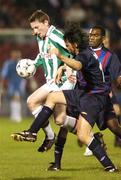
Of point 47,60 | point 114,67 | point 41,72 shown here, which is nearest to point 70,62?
point 114,67

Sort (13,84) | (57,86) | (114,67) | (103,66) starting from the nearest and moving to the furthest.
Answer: (103,66)
(114,67)
(57,86)
(13,84)

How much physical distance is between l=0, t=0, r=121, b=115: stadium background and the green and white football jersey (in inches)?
565

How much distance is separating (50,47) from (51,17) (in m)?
17.8

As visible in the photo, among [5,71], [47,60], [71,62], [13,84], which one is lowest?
[13,84]

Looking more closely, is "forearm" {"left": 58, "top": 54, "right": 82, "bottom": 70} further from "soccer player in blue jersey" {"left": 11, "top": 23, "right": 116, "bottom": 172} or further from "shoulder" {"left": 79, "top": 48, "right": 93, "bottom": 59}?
"shoulder" {"left": 79, "top": 48, "right": 93, "bottom": 59}

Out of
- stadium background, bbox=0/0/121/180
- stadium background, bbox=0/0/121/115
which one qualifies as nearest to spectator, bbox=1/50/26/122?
stadium background, bbox=0/0/121/180

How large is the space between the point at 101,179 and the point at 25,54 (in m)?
16.9

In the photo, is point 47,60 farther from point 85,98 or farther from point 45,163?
point 85,98

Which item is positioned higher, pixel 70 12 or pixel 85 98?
pixel 70 12

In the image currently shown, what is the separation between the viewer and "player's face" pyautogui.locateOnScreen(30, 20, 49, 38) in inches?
453

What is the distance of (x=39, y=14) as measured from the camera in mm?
11508

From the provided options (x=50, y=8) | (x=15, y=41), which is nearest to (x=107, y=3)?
(x=50, y=8)

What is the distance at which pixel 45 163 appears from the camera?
38.5 ft

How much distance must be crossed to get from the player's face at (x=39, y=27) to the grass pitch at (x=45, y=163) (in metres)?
1.84
